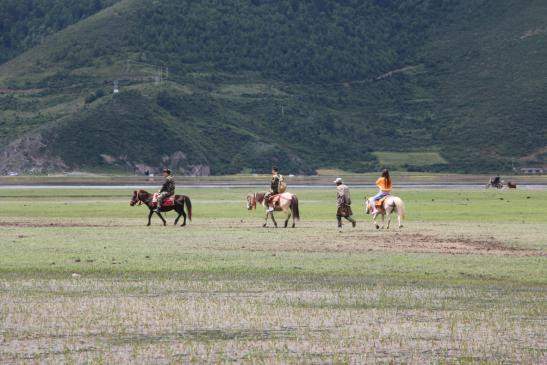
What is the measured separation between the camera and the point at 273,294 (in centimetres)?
2300

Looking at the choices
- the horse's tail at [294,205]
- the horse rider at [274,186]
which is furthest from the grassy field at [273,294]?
the horse rider at [274,186]

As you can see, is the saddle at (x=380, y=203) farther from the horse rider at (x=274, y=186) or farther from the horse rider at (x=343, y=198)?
the horse rider at (x=274, y=186)

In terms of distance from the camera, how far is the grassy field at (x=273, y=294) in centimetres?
1694

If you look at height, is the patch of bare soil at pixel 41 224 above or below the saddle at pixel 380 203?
below

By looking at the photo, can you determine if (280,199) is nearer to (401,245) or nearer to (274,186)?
(274,186)

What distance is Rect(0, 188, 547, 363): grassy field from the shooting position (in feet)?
55.6

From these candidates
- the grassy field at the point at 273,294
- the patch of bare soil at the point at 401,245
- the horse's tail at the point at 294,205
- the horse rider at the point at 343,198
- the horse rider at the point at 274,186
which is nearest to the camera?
the grassy field at the point at 273,294

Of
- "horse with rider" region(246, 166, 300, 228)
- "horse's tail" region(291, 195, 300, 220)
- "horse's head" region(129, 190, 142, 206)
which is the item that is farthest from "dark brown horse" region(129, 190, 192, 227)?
"horse's tail" region(291, 195, 300, 220)

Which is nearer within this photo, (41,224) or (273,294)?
(273,294)

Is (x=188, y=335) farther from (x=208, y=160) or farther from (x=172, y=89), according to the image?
(x=172, y=89)

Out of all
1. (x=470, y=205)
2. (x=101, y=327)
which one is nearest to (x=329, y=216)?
(x=470, y=205)

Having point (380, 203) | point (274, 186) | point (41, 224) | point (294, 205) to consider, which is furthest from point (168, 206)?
point (380, 203)

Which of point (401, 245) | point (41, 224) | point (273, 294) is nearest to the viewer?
point (273, 294)

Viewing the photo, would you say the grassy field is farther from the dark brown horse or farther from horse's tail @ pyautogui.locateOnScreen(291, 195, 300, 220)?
the dark brown horse
